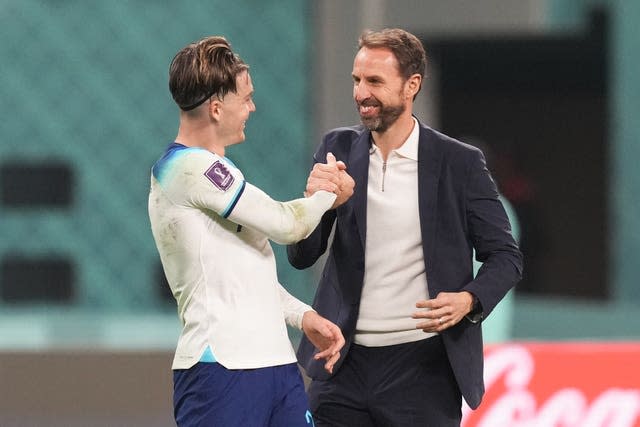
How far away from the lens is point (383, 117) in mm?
3361

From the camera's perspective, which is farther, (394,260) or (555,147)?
(555,147)

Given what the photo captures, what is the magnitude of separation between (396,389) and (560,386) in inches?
69.5

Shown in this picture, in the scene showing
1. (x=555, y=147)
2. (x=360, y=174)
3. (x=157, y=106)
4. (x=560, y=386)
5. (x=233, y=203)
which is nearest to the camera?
(x=233, y=203)

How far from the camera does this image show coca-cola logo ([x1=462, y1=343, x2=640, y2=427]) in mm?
4852

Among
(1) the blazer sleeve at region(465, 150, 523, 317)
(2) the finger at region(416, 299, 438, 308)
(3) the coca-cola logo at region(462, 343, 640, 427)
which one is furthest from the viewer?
(3) the coca-cola logo at region(462, 343, 640, 427)

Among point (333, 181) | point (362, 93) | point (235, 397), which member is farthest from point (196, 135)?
point (235, 397)

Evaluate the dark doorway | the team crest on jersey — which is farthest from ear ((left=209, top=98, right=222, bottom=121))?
the dark doorway

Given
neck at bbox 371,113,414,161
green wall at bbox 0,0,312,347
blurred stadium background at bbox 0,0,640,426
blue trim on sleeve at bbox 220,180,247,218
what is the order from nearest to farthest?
1. blue trim on sleeve at bbox 220,180,247,218
2. neck at bbox 371,113,414,161
3. blurred stadium background at bbox 0,0,640,426
4. green wall at bbox 0,0,312,347

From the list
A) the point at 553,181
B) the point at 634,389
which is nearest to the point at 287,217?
the point at 634,389

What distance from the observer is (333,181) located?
3.18m

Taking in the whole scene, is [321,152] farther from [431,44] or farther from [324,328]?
[431,44]

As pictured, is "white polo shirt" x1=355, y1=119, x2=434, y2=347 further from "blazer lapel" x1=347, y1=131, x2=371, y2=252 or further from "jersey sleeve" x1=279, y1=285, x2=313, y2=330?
"jersey sleeve" x1=279, y1=285, x2=313, y2=330

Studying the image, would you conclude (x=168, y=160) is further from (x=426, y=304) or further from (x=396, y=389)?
(x=396, y=389)

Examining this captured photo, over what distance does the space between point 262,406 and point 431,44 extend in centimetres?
664
